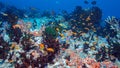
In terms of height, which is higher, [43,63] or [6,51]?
[6,51]

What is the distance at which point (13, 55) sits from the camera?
28.4ft

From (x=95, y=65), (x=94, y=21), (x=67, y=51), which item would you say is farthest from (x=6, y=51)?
(x=94, y=21)

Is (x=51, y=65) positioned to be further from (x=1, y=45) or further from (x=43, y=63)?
(x=1, y=45)

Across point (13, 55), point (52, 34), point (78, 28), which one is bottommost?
point (13, 55)

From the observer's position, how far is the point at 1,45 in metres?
8.91

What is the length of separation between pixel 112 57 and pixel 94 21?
8.15 metres

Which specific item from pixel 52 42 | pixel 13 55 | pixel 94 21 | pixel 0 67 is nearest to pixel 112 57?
pixel 52 42

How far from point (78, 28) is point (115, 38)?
3032 mm

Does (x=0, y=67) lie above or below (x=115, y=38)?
below

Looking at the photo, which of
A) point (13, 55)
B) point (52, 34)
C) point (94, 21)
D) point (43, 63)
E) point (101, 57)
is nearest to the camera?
point (43, 63)

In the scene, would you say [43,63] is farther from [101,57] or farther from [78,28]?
[78,28]

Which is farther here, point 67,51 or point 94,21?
point 94,21

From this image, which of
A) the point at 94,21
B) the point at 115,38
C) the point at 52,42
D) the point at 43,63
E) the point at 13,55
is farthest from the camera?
the point at 94,21

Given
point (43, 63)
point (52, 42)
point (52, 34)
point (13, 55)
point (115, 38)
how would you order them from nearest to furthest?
1. point (43, 63)
2. point (13, 55)
3. point (52, 42)
4. point (52, 34)
5. point (115, 38)
